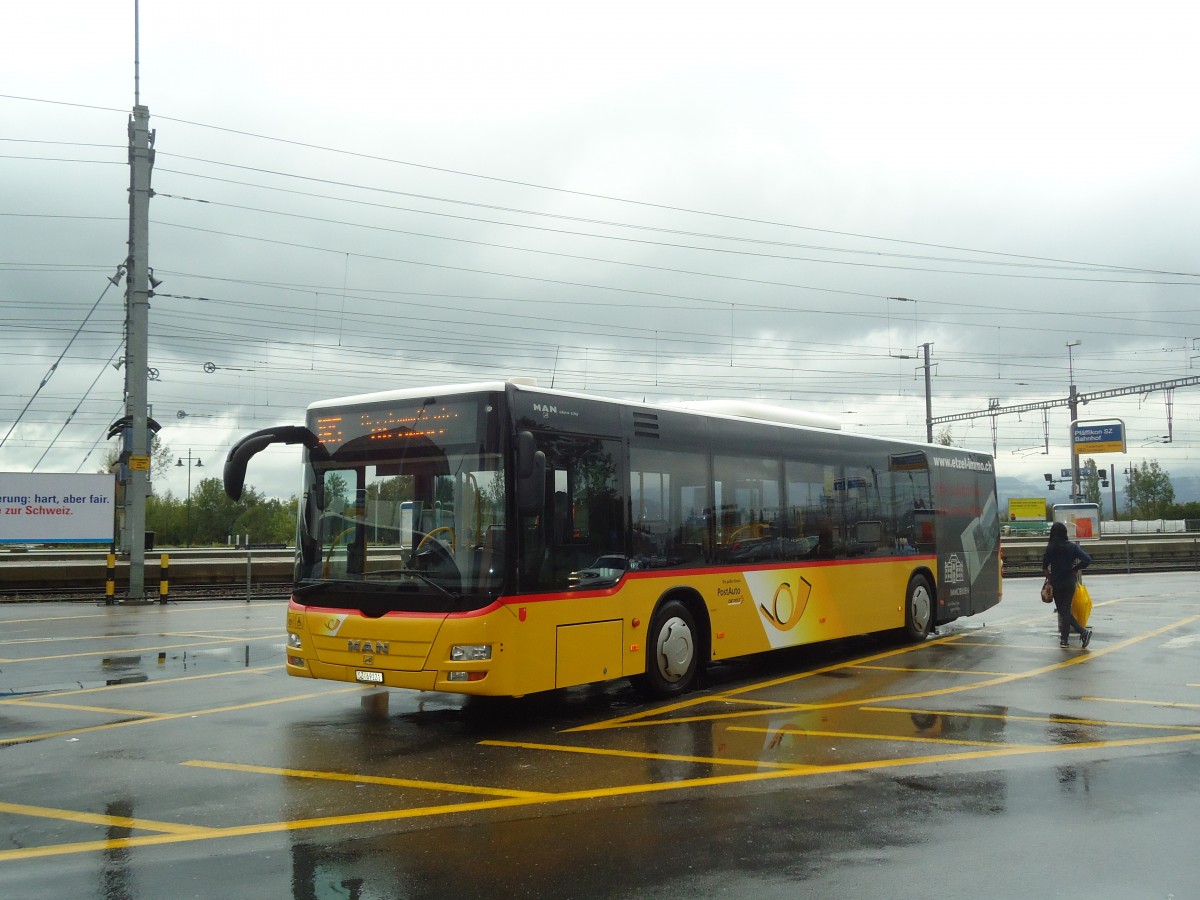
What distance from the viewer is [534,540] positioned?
9.01 m

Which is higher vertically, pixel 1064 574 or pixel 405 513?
pixel 405 513

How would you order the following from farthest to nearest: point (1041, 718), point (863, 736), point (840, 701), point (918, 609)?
1. point (918, 609)
2. point (840, 701)
3. point (1041, 718)
4. point (863, 736)

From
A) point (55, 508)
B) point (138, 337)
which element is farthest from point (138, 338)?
point (55, 508)

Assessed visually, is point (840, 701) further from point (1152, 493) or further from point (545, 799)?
point (1152, 493)

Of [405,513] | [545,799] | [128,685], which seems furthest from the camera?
[128,685]

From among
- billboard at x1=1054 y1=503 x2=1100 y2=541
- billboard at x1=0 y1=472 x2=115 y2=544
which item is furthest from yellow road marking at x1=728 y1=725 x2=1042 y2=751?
billboard at x1=1054 y1=503 x2=1100 y2=541

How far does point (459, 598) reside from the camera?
8633mm

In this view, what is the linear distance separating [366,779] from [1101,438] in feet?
206

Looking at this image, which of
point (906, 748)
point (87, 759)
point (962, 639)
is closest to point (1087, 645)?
point (962, 639)

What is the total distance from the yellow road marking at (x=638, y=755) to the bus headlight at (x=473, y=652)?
72 cm

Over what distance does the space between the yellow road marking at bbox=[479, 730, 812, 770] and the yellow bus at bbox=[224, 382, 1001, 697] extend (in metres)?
0.43

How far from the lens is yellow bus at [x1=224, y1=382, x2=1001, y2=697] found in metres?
8.73

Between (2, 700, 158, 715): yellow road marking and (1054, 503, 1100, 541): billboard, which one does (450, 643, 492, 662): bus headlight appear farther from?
(1054, 503, 1100, 541): billboard

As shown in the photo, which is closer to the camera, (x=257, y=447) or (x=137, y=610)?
(x=257, y=447)
